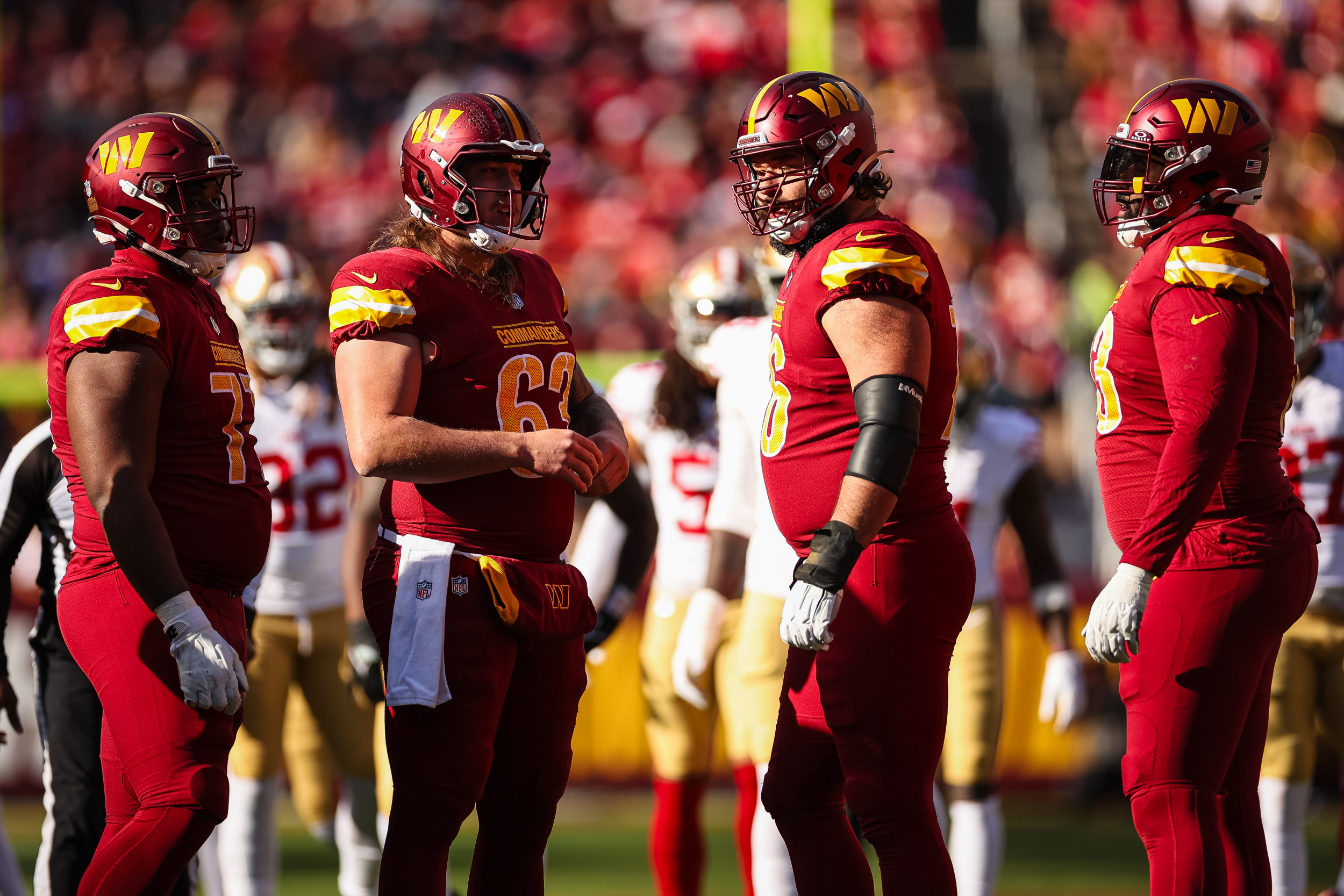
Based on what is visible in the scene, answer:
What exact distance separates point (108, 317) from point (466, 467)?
0.83 m

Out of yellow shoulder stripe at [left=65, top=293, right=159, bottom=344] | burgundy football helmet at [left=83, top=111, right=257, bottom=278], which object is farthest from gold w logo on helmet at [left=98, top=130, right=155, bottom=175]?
yellow shoulder stripe at [left=65, top=293, right=159, bottom=344]

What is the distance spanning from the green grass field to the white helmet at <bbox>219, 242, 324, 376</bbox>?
2231 millimetres

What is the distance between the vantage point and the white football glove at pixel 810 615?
11.1 feet

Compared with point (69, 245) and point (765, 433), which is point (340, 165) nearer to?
point (69, 245)

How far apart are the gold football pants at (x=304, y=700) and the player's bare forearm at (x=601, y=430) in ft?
5.47

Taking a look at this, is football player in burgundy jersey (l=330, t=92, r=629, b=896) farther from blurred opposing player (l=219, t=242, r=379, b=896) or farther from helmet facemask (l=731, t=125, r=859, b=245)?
blurred opposing player (l=219, t=242, r=379, b=896)

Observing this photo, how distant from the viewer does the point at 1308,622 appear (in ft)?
17.3

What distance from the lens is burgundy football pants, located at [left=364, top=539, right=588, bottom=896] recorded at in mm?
3564

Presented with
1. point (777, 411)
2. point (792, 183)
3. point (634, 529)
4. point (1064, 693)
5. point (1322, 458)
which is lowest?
point (1064, 693)

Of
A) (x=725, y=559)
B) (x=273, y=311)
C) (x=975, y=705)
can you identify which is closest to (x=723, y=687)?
(x=725, y=559)

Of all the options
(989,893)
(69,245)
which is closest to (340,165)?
(69,245)

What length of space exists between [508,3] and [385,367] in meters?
13.9

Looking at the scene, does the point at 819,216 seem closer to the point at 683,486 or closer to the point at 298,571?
the point at 683,486

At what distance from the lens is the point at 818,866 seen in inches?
143
